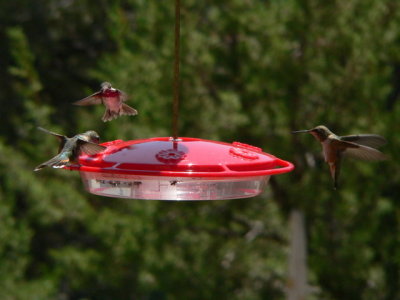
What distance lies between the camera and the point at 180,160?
252 cm

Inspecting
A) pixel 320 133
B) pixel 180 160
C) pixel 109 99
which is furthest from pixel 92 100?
pixel 320 133

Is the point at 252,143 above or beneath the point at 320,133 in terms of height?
beneath

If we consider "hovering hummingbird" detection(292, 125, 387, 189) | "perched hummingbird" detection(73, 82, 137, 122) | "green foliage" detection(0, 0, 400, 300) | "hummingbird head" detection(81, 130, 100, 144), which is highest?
"perched hummingbird" detection(73, 82, 137, 122)

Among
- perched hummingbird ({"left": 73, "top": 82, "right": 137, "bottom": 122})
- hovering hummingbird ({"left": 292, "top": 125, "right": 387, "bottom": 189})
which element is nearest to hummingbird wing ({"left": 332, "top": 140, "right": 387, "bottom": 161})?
hovering hummingbird ({"left": 292, "top": 125, "right": 387, "bottom": 189})

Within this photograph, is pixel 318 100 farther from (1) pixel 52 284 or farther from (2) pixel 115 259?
(1) pixel 52 284

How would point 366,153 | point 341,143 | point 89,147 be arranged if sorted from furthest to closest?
1. point 341,143
2. point 366,153
3. point 89,147

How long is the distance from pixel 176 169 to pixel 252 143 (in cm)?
334

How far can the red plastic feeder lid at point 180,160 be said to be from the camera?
2.44 m

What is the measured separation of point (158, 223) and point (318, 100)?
178 centimetres

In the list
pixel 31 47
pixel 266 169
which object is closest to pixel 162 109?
pixel 266 169

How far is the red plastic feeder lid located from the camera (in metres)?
2.44

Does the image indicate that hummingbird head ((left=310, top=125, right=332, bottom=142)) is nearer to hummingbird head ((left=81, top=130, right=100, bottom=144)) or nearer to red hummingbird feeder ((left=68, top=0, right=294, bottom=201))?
red hummingbird feeder ((left=68, top=0, right=294, bottom=201))

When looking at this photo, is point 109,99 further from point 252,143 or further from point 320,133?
point 252,143

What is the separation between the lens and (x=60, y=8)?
9.57 m
